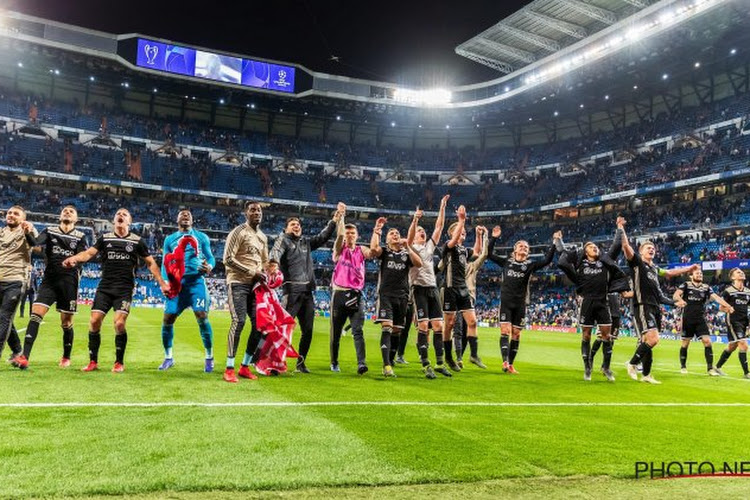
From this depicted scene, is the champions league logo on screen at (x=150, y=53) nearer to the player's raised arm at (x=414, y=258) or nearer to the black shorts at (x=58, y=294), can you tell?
the black shorts at (x=58, y=294)

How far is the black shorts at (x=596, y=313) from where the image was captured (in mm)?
9906

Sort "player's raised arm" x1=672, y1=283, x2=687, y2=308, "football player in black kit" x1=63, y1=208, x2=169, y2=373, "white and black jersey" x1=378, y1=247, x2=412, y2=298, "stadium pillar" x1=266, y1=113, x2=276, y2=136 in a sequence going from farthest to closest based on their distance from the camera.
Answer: "stadium pillar" x1=266, y1=113, x2=276, y2=136 < "player's raised arm" x1=672, y1=283, x2=687, y2=308 < "white and black jersey" x1=378, y1=247, x2=412, y2=298 < "football player in black kit" x1=63, y1=208, x2=169, y2=373

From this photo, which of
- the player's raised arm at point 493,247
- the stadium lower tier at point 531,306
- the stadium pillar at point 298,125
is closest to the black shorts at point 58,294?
the player's raised arm at point 493,247

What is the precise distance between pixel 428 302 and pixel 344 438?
5079 mm

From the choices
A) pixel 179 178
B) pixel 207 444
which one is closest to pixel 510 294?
pixel 207 444

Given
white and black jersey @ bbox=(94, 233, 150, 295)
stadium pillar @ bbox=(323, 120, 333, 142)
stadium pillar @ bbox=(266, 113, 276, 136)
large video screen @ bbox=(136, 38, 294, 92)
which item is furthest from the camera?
stadium pillar @ bbox=(323, 120, 333, 142)

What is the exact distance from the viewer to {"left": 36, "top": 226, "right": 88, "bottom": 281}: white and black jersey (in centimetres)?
842

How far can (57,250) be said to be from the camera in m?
8.49

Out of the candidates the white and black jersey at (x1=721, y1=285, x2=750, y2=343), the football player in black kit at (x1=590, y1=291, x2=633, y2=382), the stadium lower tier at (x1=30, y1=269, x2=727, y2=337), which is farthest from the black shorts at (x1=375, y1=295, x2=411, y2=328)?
the stadium lower tier at (x1=30, y1=269, x2=727, y2=337)

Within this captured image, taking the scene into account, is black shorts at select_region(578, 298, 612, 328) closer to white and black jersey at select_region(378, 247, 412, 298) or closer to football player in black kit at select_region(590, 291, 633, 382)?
football player in black kit at select_region(590, 291, 633, 382)

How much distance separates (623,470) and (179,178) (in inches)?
2211

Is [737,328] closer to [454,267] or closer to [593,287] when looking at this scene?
[593,287]

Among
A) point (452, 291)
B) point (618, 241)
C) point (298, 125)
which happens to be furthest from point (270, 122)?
point (618, 241)

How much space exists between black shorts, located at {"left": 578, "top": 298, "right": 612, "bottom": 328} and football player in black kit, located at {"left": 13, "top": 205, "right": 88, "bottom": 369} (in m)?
8.56
